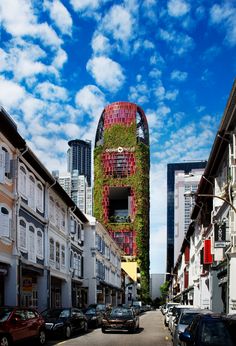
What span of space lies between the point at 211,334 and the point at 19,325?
1045 centimetres

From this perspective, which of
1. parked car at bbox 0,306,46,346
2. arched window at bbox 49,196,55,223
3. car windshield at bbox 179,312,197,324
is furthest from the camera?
arched window at bbox 49,196,55,223

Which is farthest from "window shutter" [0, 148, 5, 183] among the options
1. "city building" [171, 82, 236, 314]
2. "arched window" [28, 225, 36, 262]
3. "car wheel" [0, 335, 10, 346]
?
"city building" [171, 82, 236, 314]

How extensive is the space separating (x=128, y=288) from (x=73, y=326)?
76212 millimetres

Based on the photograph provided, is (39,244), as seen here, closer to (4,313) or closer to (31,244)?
(31,244)

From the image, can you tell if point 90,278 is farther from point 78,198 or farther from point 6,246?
point 78,198

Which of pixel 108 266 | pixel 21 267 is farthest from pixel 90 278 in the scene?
pixel 21 267

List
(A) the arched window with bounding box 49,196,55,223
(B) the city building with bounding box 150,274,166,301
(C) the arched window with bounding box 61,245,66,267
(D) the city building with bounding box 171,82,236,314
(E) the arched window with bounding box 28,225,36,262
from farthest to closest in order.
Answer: (B) the city building with bounding box 150,274,166,301 < (C) the arched window with bounding box 61,245,66,267 < (A) the arched window with bounding box 49,196,55,223 < (E) the arched window with bounding box 28,225,36,262 < (D) the city building with bounding box 171,82,236,314

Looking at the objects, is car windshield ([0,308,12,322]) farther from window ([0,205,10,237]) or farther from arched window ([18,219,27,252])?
arched window ([18,219,27,252])

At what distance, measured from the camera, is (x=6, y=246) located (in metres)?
25.0

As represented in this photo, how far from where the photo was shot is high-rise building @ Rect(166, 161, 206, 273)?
102 m

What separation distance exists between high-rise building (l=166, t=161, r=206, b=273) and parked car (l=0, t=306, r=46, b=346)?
2741 inches

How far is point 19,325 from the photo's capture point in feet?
61.0

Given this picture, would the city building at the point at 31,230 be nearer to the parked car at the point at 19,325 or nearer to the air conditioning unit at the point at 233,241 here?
the parked car at the point at 19,325

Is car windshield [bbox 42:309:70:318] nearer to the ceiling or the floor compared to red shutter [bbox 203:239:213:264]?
nearer to the floor
